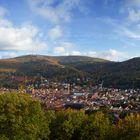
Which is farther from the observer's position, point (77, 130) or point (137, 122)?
point (77, 130)

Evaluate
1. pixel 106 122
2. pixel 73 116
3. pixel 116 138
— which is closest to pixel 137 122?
pixel 116 138

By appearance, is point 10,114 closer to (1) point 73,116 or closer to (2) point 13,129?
(2) point 13,129

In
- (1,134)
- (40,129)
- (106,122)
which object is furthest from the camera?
(106,122)

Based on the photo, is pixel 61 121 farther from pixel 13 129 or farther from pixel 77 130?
pixel 13 129

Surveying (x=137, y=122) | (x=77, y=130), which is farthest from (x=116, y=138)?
(x=77, y=130)

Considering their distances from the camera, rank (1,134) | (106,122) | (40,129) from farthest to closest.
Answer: (106,122) → (40,129) → (1,134)

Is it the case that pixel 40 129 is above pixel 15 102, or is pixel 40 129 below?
below
